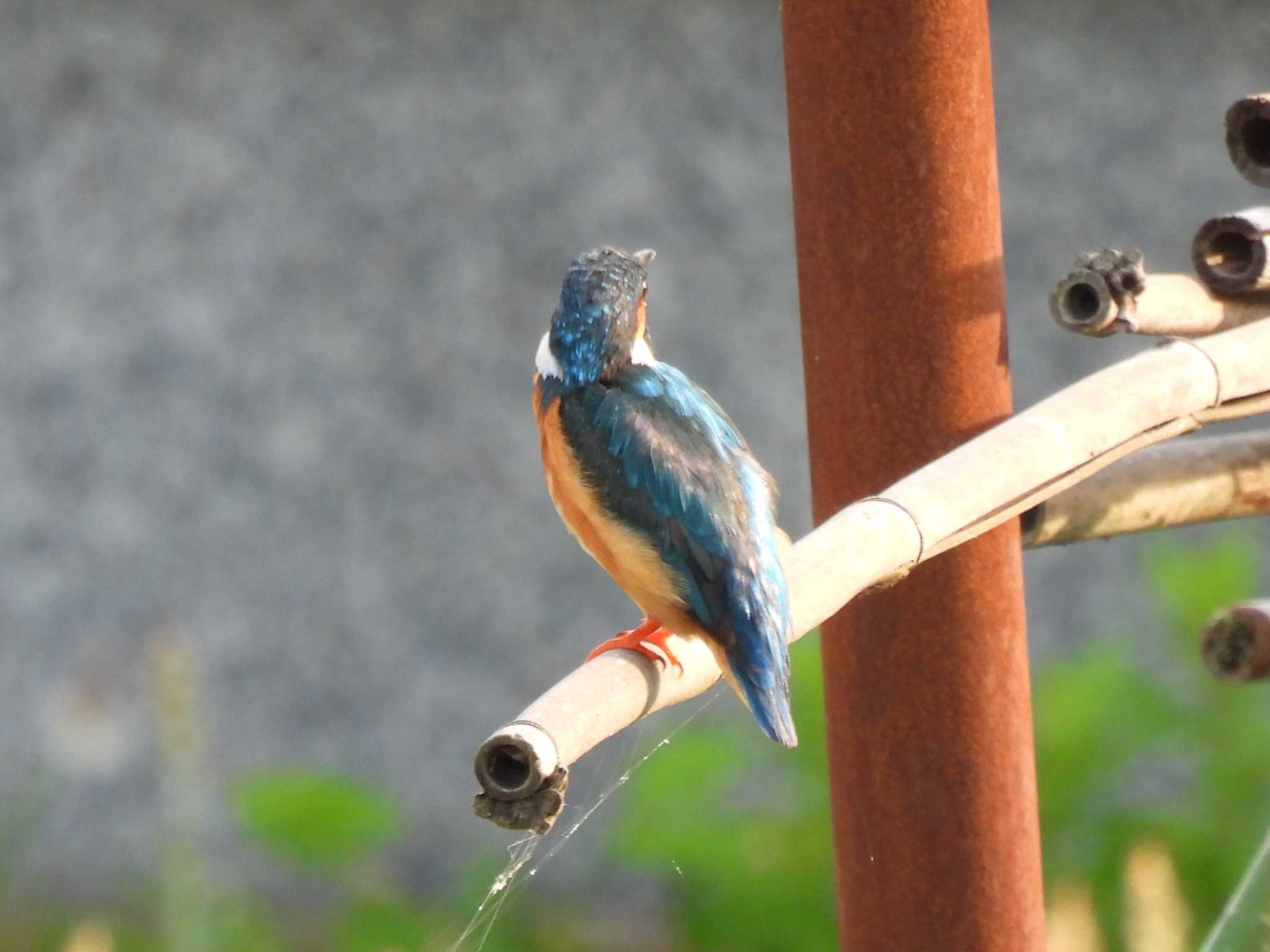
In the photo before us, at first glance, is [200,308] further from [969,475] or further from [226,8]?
[969,475]

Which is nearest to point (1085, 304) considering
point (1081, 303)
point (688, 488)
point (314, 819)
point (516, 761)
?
point (1081, 303)

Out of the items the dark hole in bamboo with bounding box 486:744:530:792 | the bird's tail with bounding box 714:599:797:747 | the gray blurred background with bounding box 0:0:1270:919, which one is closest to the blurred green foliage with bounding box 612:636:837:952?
the gray blurred background with bounding box 0:0:1270:919

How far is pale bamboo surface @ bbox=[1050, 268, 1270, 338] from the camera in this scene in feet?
4.77

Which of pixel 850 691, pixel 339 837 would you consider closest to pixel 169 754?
pixel 850 691

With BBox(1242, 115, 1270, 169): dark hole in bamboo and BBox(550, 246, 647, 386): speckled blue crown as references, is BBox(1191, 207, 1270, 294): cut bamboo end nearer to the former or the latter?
BBox(1242, 115, 1270, 169): dark hole in bamboo

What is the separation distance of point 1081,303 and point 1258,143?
0.27m

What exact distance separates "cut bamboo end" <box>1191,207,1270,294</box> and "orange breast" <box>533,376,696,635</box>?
537mm

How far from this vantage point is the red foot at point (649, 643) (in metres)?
1.48

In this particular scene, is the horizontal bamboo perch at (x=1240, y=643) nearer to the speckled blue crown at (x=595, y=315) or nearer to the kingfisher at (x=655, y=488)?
the kingfisher at (x=655, y=488)

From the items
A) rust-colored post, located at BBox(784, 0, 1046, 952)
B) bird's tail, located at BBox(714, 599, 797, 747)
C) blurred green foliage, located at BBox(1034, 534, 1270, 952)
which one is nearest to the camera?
rust-colored post, located at BBox(784, 0, 1046, 952)

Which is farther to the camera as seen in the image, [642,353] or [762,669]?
[642,353]

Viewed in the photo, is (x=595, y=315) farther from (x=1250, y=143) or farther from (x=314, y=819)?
(x=314, y=819)

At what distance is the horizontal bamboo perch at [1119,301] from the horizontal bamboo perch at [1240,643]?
0.35 m

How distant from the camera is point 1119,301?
1.45 metres
